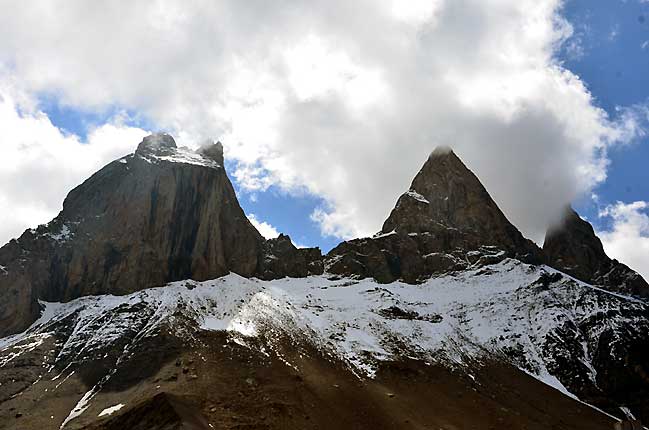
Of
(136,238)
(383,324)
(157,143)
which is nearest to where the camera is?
(383,324)

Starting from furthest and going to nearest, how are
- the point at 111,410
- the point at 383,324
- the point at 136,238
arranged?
1. the point at 136,238
2. the point at 383,324
3. the point at 111,410

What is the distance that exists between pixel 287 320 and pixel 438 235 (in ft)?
169

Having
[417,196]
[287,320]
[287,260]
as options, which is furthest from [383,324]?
[417,196]

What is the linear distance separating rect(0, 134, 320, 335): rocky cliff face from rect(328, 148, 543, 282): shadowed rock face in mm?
13953

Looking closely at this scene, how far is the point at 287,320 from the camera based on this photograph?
257 feet

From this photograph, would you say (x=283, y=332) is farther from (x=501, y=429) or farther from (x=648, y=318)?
(x=648, y=318)

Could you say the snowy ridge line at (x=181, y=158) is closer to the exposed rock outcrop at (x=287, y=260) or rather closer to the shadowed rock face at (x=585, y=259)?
the exposed rock outcrop at (x=287, y=260)

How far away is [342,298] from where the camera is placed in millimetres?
95438

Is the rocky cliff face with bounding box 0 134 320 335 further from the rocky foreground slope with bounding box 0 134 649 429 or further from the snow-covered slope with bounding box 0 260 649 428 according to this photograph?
the snow-covered slope with bounding box 0 260 649 428

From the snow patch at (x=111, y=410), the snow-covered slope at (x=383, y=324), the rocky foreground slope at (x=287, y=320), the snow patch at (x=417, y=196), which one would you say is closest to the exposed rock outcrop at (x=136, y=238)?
the rocky foreground slope at (x=287, y=320)

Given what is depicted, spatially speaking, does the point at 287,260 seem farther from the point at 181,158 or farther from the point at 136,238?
the point at 136,238

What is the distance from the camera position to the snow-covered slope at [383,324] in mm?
70438

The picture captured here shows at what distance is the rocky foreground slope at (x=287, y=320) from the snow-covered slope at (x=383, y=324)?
0.32 metres

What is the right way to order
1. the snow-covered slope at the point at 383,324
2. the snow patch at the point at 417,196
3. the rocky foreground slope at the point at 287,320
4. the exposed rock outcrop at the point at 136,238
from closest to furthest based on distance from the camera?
the rocky foreground slope at the point at 287,320 < the snow-covered slope at the point at 383,324 < the exposed rock outcrop at the point at 136,238 < the snow patch at the point at 417,196
